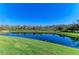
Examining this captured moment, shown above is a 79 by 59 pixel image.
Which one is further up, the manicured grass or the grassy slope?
the manicured grass

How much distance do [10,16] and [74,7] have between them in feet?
2.38

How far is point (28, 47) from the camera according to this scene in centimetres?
218

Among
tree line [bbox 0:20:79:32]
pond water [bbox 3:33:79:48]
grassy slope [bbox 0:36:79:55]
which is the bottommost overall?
grassy slope [bbox 0:36:79:55]

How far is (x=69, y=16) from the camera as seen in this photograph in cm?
219

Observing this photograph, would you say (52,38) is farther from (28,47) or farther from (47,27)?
(28,47)

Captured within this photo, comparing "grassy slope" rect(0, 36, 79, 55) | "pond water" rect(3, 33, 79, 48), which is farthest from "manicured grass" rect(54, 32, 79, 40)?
"grassy slope" rect(0, 36, 79, 55)

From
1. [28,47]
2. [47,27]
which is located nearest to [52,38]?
[47,27]

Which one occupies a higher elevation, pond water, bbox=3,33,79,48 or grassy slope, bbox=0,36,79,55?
pond water, bbox=3,33,79,48

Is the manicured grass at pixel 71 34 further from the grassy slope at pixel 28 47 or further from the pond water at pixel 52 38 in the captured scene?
the grassy slope at pixel 28 47

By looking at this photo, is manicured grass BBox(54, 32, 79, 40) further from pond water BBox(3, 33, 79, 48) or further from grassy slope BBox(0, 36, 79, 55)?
grassy slope BBox(0, 36, 79, 55)

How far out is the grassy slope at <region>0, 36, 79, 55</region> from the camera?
7.09ft

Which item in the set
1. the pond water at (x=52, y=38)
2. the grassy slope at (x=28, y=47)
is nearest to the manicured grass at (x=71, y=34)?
the pond water at (x=52, y=38)
